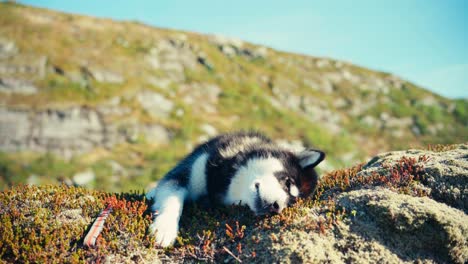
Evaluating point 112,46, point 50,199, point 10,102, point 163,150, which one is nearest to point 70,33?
point 112,46

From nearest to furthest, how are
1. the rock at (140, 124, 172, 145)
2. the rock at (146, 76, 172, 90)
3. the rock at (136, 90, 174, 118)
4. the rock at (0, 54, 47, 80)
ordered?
the rock at (0, 54, 47, 80) → the rock at (140, 124, 172, 145) → the rock at (136, 90, 174, 118) → the rock at (146, 76, 172, 90)

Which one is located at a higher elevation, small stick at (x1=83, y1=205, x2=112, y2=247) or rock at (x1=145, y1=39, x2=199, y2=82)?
rock at (x1=145, y1=39, x2=199, y2=82)

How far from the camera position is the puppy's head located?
5.23 metres

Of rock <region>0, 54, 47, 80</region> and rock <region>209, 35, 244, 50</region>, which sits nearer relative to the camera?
rock <region>0, 54, 47, 80</region>

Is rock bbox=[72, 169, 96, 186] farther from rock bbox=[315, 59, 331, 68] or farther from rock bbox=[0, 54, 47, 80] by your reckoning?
rock bbox=[315, 59, 331, 68]

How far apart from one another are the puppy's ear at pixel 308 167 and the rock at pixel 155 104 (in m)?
19.6

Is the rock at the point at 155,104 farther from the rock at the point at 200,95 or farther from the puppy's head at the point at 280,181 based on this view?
the puppy's head at the point at 280,181

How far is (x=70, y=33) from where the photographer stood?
97.9ft

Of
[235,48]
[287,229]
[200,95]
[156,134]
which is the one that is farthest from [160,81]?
[287,229]

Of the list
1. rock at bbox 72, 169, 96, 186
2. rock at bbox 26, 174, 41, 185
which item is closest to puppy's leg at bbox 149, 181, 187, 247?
rock at bbox 72, 169, 96, 186

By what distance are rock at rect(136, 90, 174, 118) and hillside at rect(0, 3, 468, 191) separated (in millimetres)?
104

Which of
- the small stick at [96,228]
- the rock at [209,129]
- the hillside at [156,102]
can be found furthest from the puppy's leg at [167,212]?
the rock at [209,129]

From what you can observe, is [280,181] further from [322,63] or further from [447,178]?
[322,63]

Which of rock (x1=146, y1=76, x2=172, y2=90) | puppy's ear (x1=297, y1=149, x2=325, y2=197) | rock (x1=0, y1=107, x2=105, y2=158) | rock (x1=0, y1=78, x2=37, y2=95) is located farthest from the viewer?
rock (x1=146, y1=76, x2=172, y2=90)
